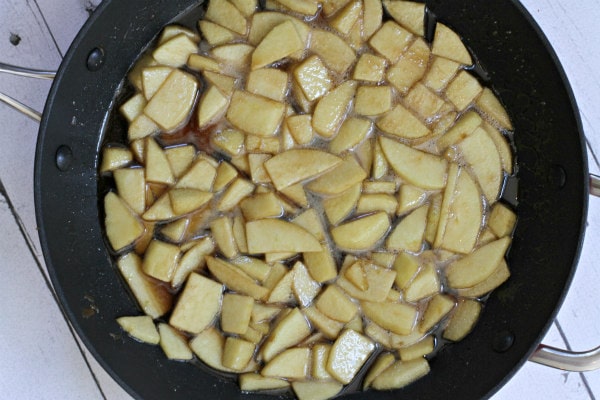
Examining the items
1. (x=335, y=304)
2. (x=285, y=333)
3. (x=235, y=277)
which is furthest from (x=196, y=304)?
(x=335, y=304)

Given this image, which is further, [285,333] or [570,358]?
[285,333]

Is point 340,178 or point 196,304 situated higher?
point 340,178

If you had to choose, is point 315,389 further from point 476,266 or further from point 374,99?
point 374,99

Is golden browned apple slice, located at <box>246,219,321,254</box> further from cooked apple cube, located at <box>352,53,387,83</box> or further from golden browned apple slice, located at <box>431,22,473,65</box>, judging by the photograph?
golden browned apple slice, located at <box>431,22,473,65</box>

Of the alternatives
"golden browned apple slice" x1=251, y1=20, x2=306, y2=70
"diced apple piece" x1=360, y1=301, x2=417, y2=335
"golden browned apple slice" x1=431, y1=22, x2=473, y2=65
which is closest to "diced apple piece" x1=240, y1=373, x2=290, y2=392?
"diced apple piece" x1=360, y1=301, x2=417, y2=335

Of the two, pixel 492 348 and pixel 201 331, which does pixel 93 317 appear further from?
pixel 492 348

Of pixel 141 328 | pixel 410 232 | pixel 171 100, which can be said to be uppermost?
pixel 171 100
